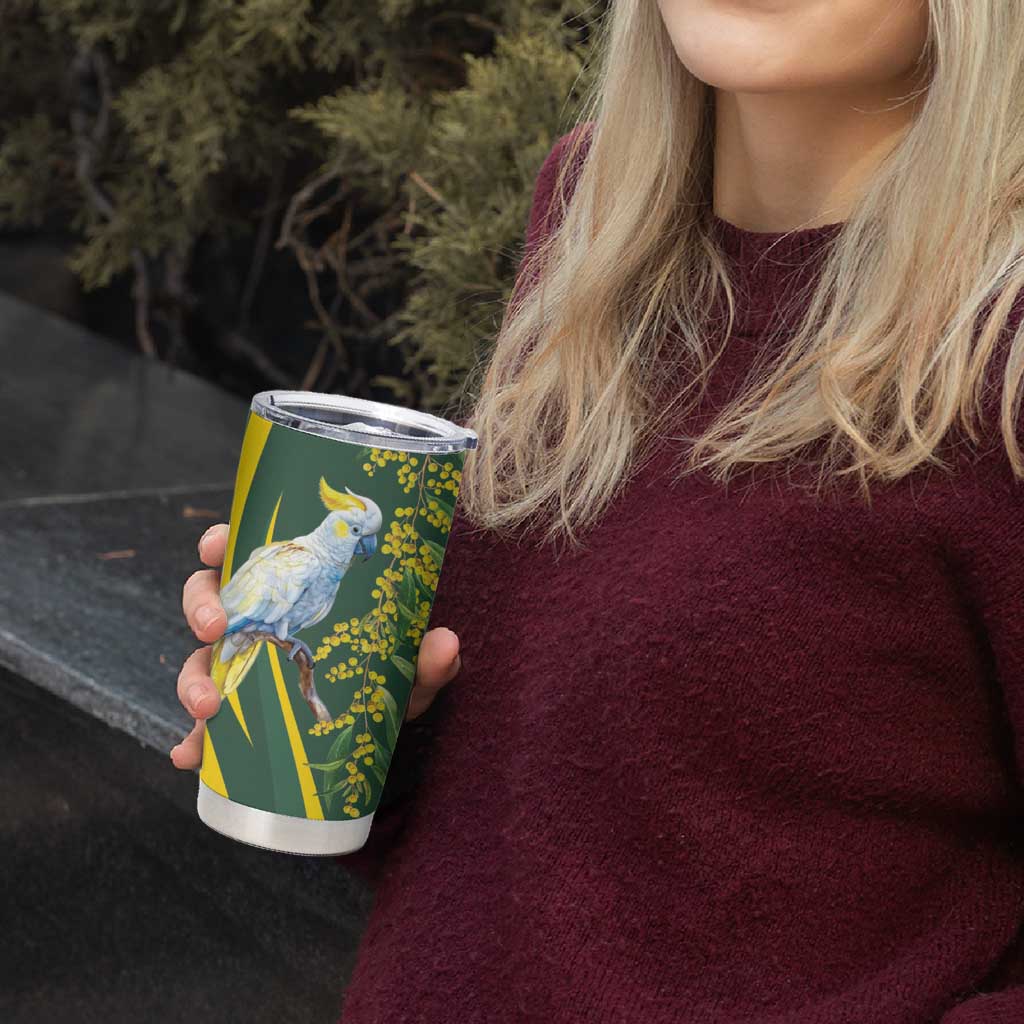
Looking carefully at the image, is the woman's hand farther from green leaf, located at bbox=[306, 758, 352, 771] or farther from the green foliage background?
the green foliage background

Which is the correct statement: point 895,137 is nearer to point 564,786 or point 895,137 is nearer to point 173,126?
point 564,786

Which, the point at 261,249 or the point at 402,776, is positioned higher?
the point at 402,776

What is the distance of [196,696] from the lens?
0.99 m

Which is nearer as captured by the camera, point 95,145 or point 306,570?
point 306,570

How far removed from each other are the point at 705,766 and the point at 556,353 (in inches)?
15.8

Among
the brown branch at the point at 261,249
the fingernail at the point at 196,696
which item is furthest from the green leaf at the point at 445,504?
the brown branch at the point at 261,249

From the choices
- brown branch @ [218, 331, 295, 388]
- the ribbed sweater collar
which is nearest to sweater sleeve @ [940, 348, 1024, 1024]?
the ribbed sweater collar

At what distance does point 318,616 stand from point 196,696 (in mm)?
116

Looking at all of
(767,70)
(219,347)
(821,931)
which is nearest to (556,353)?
(767,70)

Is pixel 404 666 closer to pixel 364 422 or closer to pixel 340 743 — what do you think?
pixel 340 743

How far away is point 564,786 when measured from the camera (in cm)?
103

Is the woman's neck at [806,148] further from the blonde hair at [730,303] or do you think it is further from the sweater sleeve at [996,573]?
the sweater sleeve at [996,573]

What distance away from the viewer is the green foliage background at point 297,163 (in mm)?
2281

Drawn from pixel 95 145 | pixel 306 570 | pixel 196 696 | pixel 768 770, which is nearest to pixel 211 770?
pixel 196 696
